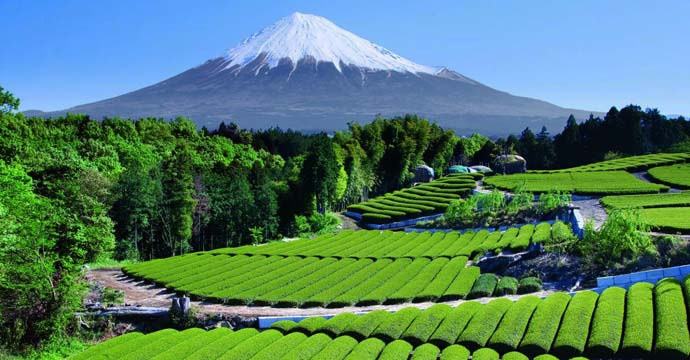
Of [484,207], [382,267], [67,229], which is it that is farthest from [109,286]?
[484,207]

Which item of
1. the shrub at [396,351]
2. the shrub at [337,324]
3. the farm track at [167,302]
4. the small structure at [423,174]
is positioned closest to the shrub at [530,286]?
the farm track at [167,302]

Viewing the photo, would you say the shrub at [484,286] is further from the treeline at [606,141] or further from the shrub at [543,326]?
the treeline at [606,141]

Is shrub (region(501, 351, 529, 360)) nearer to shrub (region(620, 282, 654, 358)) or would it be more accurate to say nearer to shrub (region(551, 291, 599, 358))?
shrub (region(551, 291, 599, 358))

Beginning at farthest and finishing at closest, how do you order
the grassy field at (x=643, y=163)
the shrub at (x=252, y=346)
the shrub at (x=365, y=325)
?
the grassy field at (x=643, y=163)
the shrub at (x=365, y=325)
the shrub at (x=252, y=346)

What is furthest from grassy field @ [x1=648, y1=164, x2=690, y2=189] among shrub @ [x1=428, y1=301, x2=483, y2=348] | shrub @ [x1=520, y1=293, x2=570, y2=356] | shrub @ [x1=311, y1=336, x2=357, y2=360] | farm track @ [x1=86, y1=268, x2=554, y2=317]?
shrub @ [x1=311, y1=336, x2=357, y2=360]

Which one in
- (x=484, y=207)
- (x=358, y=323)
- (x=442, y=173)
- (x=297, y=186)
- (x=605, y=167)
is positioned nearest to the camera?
(x=358, y=323)

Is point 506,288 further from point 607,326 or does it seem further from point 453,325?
point 607,326

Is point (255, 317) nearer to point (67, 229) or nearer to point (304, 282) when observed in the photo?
point (304, 282)
